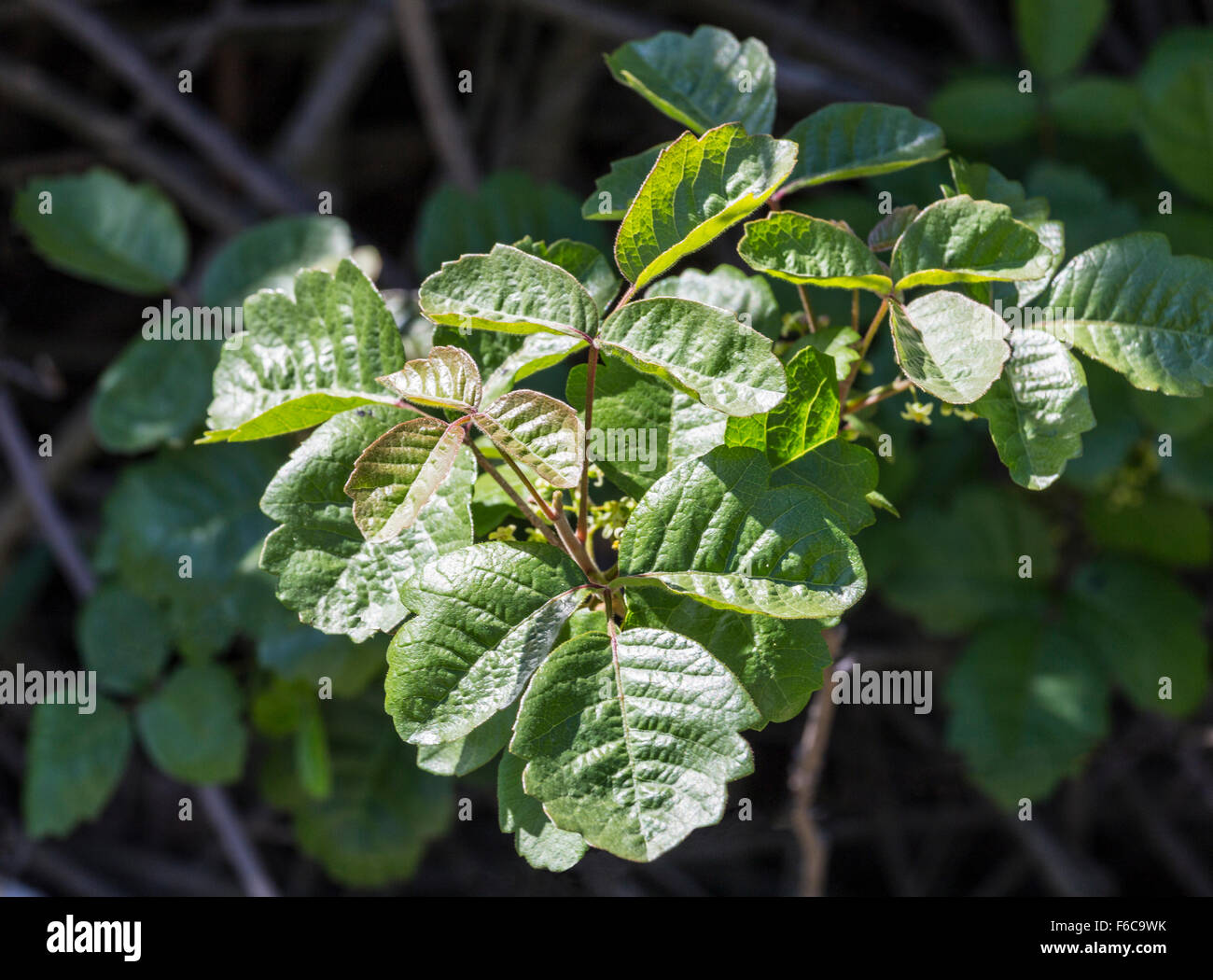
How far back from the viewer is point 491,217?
1564 mm

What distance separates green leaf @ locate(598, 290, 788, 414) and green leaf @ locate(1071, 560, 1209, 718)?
1.47m

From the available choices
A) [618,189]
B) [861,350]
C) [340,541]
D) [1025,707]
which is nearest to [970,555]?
[1025,707]

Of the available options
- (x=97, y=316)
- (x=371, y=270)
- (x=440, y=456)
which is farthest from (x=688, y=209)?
(x=97, y=316)

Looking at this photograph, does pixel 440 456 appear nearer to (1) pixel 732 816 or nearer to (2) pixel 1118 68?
(1) pixel 732 816

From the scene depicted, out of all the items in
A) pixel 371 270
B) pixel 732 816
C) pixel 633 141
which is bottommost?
pixel 732 816

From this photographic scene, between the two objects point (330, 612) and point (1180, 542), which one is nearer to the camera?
point (330, 612)

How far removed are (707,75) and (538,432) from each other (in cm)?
42

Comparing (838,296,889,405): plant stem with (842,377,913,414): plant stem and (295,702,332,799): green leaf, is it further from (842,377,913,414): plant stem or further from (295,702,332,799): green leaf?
(295,702,332,799): green leaf

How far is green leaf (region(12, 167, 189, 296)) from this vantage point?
1598 mm

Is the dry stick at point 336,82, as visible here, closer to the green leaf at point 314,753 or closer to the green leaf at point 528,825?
the green leaf at point 314,753

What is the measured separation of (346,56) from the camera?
2.05m

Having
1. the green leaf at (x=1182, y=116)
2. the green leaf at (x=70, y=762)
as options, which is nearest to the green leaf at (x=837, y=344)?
the green leaf at (x=1182, y=116)

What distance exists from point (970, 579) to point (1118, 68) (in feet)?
3.84

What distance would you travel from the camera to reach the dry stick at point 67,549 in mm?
1889
